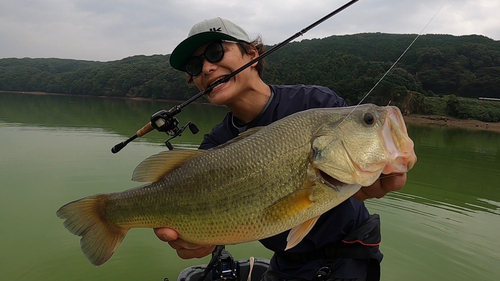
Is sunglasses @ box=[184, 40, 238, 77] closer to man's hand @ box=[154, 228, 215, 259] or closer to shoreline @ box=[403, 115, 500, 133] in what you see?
man's hand @ box=[154, 228, 215, 259]

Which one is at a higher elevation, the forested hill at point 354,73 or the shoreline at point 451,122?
the forested hill at point 354,73

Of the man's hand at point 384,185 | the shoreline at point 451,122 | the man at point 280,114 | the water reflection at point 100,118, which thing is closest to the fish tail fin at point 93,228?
the man at point 280,114

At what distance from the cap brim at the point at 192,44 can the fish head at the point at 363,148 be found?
123 centimetres

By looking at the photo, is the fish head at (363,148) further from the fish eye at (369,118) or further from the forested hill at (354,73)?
the forested hill at (354,73)

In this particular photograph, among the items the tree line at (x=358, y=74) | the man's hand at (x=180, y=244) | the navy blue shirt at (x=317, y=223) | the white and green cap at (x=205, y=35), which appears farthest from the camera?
the tree line at (x=358, y=74)

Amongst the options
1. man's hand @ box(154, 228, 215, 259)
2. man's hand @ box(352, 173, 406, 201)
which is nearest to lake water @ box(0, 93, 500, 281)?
man's hand @ box(154, 228, 215, 259)

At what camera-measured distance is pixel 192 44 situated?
2701 mm

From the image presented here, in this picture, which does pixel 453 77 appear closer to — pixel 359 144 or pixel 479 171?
pixel 479 171

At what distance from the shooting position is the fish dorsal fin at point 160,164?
→ 216 cm

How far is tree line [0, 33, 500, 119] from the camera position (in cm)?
3869

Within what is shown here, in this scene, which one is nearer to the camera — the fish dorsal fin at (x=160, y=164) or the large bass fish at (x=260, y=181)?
the large bass fish at (x=260, y=181)

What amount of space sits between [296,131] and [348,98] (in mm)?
38669

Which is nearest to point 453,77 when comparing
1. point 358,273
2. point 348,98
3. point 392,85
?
point 348,98

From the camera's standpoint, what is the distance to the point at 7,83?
274 ft
